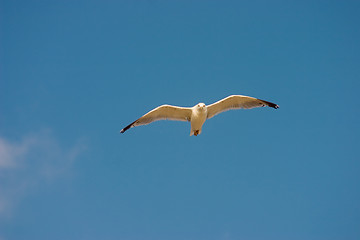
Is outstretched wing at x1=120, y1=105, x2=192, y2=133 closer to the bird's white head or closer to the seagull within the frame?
the seagull

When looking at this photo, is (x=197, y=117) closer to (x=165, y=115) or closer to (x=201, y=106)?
(x=201, y=106)

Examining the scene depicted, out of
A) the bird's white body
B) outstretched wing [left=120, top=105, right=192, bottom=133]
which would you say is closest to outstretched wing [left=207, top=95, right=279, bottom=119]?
the bird's white body

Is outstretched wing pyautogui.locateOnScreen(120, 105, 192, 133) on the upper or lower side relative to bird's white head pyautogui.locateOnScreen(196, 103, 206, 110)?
upper

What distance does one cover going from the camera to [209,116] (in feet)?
83.5

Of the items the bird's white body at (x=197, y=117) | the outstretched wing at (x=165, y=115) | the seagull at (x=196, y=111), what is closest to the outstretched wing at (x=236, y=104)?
the seagull at (x=196, y=111)

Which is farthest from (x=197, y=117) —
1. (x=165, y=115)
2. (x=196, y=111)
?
(x=165, y=115)

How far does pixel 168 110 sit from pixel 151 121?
0.93 m

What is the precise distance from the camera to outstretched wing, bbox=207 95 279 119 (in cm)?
2523

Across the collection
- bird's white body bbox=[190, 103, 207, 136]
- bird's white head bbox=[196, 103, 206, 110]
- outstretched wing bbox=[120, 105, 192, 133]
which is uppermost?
outstretched wing bbox=[120, 105, 192, 133]

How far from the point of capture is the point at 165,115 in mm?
25609

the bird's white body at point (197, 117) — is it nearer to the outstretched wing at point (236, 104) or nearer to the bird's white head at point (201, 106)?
the bird's white head at point (201, 106)

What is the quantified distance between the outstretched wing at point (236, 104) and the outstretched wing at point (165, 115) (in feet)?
3.46

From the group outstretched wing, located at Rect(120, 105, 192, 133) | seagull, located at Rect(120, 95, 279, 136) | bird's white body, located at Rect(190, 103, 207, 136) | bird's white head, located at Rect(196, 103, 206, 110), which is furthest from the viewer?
outstretched wing, located at Rect(120, 105, 192, 133)

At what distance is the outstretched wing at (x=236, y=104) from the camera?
25.2 meters
